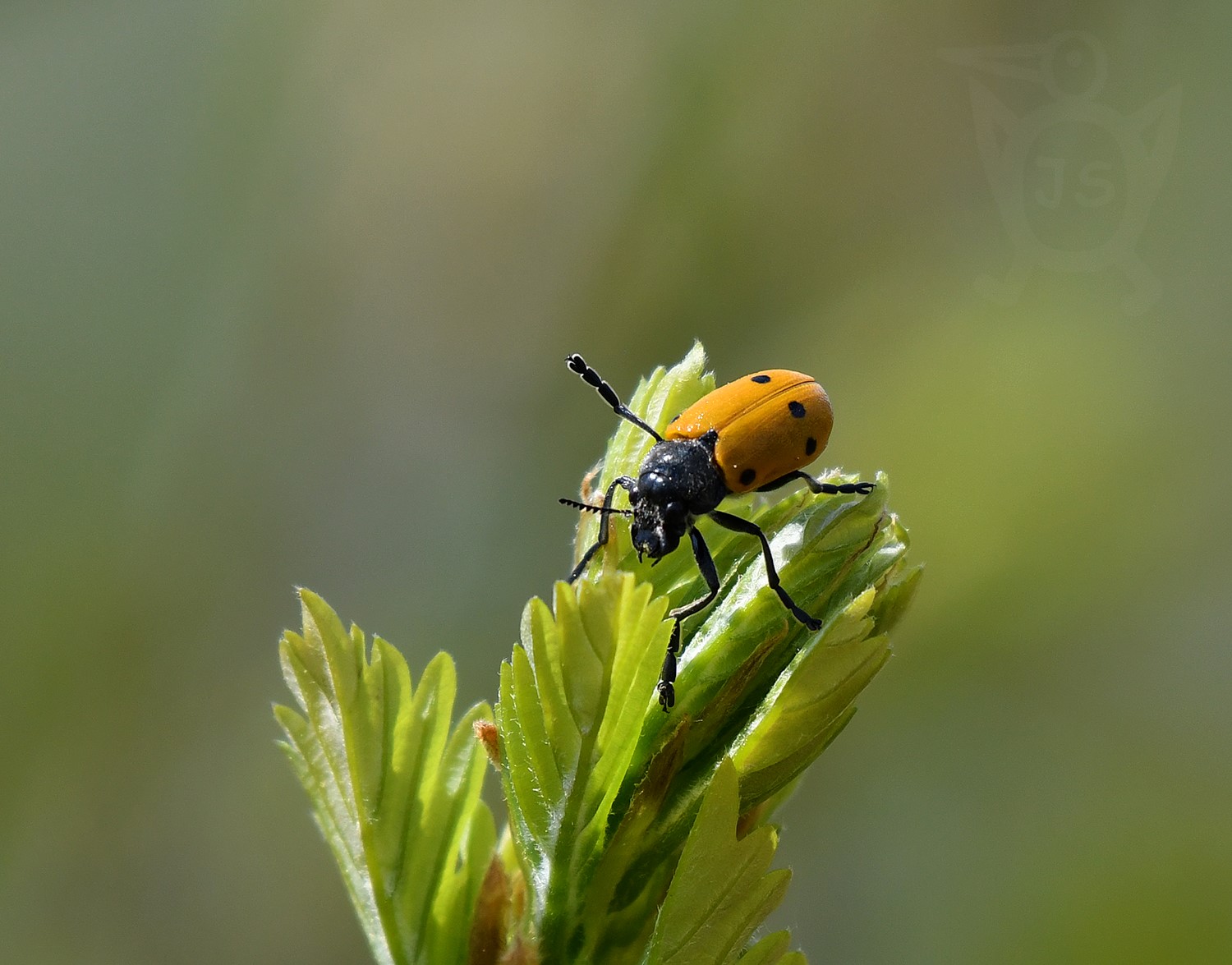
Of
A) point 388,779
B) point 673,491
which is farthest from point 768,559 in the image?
point 673,491

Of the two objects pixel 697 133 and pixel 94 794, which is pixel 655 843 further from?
pixel 697 133

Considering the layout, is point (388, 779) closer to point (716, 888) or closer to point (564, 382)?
point (716, 888)

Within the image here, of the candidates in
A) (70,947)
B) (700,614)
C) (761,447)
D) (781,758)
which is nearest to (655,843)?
(781,758)

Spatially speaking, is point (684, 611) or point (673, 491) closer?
point (684, 611)

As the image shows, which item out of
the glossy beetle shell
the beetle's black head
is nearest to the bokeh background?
the glossy beetle shell

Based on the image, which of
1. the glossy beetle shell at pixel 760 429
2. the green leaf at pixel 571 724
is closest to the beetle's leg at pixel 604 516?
the green leaf at pixel 571 724

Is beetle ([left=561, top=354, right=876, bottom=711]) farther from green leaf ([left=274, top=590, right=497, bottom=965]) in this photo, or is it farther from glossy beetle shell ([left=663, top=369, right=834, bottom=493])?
green leaf ([left=274, top=590, right=497, bottom=965])
